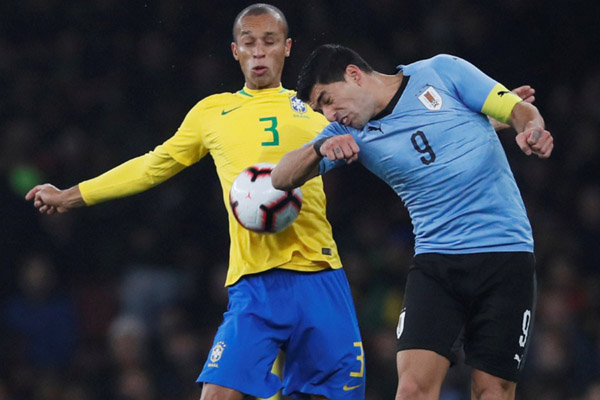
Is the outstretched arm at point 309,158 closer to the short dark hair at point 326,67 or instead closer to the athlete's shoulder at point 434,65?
the short dark hair at point 326,67

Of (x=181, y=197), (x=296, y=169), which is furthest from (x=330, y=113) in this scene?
(x=181, y=197)

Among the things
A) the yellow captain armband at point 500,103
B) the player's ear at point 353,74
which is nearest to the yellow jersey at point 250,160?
the player's ear at point 353,74

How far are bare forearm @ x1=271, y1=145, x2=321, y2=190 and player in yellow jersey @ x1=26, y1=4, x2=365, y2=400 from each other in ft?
1.50

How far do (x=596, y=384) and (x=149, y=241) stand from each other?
13.5ft

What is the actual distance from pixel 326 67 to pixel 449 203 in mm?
860

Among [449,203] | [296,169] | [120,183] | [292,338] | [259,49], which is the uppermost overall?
[259,49]

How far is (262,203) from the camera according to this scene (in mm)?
4922

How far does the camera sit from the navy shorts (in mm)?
4516

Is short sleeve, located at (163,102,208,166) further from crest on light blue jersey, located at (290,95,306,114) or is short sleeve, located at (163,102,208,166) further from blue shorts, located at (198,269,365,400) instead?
blue shorts, located at (198,269,365,400)

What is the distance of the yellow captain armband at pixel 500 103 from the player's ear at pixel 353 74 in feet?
1.95

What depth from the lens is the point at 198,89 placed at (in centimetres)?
1048

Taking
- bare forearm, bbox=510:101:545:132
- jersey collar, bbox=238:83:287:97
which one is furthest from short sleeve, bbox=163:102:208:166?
bare forearm, bbox=510:101:545:132

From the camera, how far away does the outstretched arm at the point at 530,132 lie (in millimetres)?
4148

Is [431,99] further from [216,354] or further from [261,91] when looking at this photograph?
[216,354]
